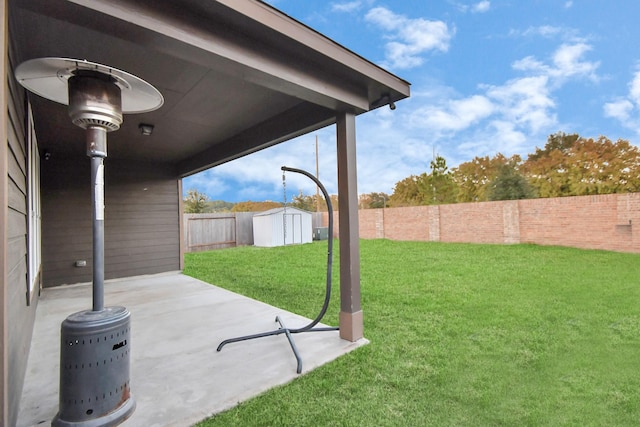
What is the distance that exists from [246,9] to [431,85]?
58.5 feet

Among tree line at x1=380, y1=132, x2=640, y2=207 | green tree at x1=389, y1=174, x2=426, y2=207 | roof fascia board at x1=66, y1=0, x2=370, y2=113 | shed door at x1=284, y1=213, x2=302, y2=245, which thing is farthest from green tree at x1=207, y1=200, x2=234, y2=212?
roof fascia board at x1=66, y1=0, x2=370, y2=113

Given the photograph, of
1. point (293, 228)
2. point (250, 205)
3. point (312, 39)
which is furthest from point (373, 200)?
point (312, 39)

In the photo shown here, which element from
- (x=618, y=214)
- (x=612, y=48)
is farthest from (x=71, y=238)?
(x=612, y=48)

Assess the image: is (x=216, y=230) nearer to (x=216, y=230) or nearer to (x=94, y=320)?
(x=216, y=230)

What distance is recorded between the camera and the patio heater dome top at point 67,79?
154 centimetres

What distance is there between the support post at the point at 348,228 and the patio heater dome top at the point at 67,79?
1.58m

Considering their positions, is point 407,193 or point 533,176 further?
point 407,193

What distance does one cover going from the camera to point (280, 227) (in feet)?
42.0

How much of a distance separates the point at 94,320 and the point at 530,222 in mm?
11440

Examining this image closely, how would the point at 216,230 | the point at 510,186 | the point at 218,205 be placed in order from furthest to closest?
the point at 218,205, the point at 510,186, the point at 216,230

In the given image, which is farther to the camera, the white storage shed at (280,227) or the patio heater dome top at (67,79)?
the white storage shed at (280,227)

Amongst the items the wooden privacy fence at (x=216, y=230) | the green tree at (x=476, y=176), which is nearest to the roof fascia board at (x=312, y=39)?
the wooden privacy fence at (x=216, y=230)

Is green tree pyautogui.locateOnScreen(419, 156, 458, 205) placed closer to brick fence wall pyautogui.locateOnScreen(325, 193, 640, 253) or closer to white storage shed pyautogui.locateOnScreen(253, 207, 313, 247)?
brick fence wall pyautogui.locateOnScreen(325, 193, 640, 253)

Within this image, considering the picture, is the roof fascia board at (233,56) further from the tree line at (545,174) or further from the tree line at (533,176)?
the tree line at (545,174)
